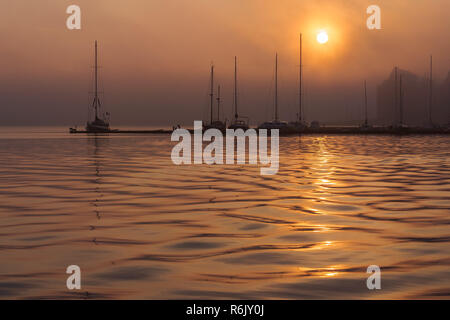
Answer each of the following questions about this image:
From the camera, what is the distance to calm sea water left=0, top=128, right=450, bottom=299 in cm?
803

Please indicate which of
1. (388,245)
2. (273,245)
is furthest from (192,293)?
(388,245)

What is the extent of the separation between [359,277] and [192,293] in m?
2.50

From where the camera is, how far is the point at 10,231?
1214 cm

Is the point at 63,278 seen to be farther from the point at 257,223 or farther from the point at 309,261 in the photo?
the point at 257,223

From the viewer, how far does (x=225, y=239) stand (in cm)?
1146

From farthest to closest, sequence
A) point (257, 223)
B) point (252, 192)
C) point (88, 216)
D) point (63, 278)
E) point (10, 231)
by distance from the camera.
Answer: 1. point (252, 192)
2. point (88, 216)
3. point (257, 223)
4. point (10, 231)
5. point (63, 278)

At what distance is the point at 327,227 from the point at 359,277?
416 cm

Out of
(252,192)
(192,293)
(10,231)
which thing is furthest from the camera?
(252,192)

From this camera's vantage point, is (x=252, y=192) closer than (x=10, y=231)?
No

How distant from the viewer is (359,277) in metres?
8.44

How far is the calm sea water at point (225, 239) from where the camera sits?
26.3 feet
